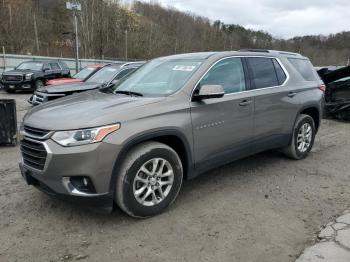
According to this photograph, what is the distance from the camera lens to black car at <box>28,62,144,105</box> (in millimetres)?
9133

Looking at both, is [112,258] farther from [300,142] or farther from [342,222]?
[300,142]

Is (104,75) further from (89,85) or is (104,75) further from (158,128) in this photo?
(158,128)

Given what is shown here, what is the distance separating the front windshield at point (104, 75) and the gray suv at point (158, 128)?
508 centimetres

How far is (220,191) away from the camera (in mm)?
4707

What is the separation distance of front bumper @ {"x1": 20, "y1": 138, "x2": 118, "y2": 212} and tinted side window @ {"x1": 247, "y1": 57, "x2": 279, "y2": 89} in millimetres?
2469

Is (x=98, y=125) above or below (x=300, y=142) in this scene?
above

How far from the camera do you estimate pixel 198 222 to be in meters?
3.84

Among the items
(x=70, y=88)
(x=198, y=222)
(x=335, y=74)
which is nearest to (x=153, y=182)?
(x=198, y=222)

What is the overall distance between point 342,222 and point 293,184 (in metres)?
1.14

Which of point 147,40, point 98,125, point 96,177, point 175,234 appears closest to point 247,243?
point 175,234

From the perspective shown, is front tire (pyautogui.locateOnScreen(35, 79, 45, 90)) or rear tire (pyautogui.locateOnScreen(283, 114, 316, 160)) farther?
front tire (pyautogui.locateOnScreen(35, 79, 45, 90))

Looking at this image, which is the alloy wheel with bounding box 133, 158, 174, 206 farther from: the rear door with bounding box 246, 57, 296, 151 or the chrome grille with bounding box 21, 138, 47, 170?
the rear door with bounding box 246, 57, 296, 151

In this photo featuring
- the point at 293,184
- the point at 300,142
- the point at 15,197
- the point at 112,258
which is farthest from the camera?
the point at 300,142

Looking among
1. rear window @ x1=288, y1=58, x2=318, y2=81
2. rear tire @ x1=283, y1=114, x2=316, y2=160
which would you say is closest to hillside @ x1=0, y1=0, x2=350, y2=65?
rear window @ x1=288, y1=58, x2=318, y2=81
